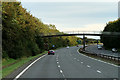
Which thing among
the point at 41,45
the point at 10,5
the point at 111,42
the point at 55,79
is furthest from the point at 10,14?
the point at 111,42

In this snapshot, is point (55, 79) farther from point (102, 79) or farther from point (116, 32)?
point (116, 32)

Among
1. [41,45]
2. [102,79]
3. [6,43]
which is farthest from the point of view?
[41,45]

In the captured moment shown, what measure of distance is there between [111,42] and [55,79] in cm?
9521

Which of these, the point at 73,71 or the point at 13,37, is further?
the point at 13,37

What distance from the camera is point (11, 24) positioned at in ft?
118

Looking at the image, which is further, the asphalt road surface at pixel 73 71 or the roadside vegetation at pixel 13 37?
the roadside vegetation at pixel 13 37

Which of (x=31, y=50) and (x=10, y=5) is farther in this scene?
(x=31, y=50)

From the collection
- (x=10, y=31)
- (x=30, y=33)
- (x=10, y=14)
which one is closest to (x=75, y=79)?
(x=10, y=14)

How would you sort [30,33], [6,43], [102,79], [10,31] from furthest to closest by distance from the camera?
[30,33] → [6,43] → [10,31] → [102,79]

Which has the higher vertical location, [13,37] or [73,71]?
[13,37]

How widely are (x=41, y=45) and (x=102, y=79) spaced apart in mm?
74693

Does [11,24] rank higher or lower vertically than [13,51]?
higher

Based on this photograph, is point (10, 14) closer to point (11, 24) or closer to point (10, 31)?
point (11, 24)

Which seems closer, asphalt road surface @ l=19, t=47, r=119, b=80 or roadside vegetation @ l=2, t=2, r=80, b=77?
asphalt road surface @ l=19, t=47, r=119, b=80
